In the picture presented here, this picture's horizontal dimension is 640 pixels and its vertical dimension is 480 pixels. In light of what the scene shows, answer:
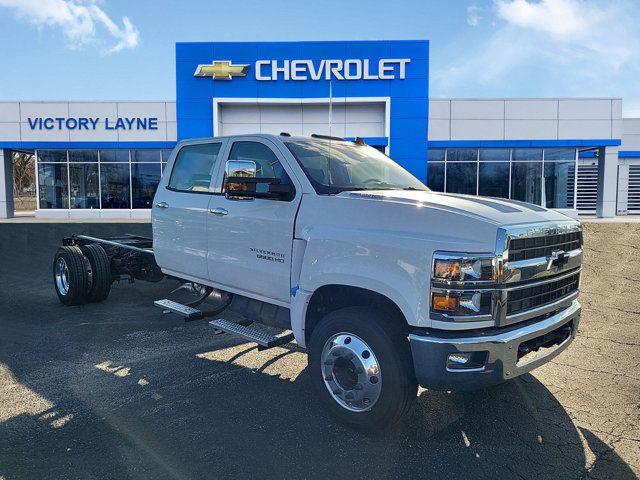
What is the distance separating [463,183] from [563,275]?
21.3 meters

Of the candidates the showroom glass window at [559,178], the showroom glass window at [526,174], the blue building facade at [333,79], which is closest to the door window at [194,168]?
the blue building facade at [333,79]

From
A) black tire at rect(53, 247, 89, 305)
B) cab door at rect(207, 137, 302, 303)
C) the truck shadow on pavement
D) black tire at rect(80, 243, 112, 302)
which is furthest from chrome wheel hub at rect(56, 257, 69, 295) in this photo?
cab door at rect(207, 137, 302, 303)

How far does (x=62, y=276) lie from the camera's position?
7684 millimetres

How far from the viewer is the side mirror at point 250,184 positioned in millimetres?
4020

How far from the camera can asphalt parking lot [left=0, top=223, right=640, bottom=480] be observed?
3.14 metres

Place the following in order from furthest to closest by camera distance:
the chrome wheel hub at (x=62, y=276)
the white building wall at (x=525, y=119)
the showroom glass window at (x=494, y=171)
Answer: the showroom glass window at (x=494, y=171) → the white building wall at (x=525, y=119) → the chrome wheel hub at (x=62, y=276)

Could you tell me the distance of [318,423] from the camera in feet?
12.2

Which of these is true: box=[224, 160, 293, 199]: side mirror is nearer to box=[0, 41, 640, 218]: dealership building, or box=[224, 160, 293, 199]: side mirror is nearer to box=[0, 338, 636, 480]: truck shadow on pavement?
box=[0, 338, 636, 480]: truck shadow on pavement

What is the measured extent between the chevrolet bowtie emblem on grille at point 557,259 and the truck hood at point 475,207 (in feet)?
0.81

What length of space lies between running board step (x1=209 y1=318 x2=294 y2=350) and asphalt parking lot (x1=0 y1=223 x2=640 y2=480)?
1.56 ft

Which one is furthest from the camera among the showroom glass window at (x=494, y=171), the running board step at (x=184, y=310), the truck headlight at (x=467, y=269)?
the showroom glass window at (x=494, y=171)

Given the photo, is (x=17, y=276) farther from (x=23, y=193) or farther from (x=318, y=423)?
(x=23, y=193)

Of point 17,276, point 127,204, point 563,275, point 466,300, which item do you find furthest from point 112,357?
point 127,204

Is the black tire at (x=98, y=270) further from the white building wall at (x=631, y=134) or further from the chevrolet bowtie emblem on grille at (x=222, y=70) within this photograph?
the white building wall at (x=631, y=134)
